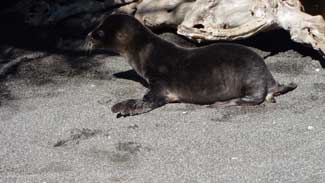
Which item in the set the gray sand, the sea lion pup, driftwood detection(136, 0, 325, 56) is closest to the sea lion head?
the sea lion pup

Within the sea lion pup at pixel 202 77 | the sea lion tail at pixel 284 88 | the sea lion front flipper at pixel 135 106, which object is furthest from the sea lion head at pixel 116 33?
the sea lion tail at pixel 284 88

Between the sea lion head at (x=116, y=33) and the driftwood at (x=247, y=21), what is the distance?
0.69 meters

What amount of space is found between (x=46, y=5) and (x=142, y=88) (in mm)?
2368

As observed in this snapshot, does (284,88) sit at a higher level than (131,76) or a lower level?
higher

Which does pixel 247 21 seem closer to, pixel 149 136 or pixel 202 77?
pixel 202 77

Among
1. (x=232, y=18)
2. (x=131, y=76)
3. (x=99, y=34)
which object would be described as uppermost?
(x=232, y=18)

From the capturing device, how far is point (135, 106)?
21.6ft

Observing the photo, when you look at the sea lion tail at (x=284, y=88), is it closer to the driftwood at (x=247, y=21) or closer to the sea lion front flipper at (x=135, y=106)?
the driftwood at (x=247, y=21)

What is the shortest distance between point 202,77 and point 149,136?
107 centimetres

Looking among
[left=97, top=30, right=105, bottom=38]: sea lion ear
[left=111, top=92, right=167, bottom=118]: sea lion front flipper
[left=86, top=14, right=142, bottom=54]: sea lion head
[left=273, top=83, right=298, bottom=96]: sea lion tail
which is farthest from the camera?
[left=97, top=30, right=105, bottom=38]: sea lion ear

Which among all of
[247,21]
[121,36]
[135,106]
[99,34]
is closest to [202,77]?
[135,106]

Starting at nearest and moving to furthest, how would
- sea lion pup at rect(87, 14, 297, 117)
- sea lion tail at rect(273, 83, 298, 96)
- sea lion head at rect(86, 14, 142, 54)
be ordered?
sea lion pup at rect(87, 14, 297, 117), sea lion tail at rect(273, 83, 298, 96), sea lion head at rect(86, 14, 142, 54)

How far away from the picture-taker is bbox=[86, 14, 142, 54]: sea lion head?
7.31m

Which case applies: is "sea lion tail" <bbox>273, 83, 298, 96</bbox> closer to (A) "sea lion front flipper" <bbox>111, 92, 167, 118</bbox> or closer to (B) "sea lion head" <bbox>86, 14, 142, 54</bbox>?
(A) "sea lion front flipper" <bbox>111, 92, 167, 118</bbox>
